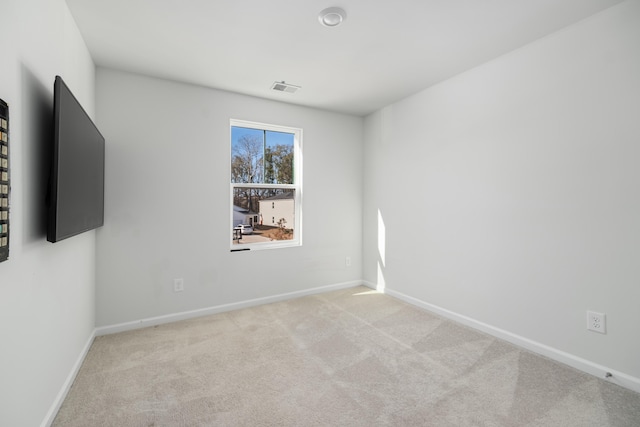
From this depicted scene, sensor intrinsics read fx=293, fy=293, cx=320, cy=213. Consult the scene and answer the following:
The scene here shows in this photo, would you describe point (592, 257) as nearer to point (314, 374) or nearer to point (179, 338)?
point (314, 374)

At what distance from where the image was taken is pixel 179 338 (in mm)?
2668

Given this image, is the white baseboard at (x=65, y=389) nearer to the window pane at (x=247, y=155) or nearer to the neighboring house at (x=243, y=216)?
the neighboring house at (x=243, y=216)

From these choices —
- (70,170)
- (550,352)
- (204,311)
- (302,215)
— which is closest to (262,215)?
(302,215)

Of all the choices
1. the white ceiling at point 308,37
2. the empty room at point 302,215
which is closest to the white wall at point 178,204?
the empty room at point 302,215

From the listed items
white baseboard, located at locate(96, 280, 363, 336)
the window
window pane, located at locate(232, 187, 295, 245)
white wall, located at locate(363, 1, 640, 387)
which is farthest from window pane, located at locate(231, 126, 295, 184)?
white wall, located at locate(363, 1, 640, 387)

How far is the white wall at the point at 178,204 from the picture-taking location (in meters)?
2.79

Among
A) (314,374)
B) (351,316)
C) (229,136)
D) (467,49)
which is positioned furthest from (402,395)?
(229,136)

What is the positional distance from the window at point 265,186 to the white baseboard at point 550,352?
2000 millimetres

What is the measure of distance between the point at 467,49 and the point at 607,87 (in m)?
1.01

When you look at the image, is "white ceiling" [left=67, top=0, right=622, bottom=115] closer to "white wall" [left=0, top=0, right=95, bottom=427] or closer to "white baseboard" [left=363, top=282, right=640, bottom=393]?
"white wall" [left=0, top=0, right=95, bottom=427]

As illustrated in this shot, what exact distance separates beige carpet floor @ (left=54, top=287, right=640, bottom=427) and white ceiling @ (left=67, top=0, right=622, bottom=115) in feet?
8.24

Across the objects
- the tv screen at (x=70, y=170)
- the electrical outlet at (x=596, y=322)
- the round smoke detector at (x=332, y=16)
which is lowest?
the electrical outlet at (x=596, y=322)

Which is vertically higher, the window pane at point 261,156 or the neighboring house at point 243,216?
the window pane at point 261,156

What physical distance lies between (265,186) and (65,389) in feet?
8.21
